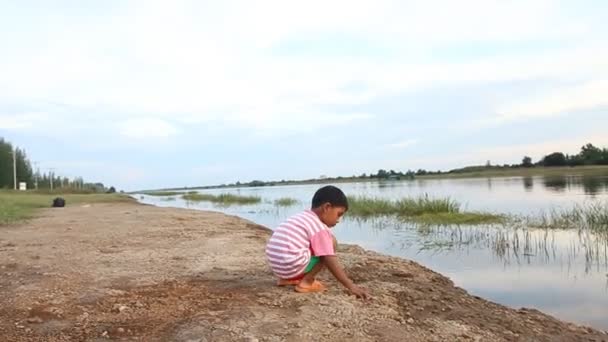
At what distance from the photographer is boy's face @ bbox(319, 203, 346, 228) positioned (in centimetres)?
539

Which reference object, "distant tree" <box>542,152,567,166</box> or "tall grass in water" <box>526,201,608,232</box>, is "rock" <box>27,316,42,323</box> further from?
"distant tree" <box>542,152,567,166</box>

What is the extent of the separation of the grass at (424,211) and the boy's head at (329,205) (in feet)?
43.7

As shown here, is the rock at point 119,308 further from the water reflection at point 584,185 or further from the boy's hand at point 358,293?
the water reflection at point 584,185

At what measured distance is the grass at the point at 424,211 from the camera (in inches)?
718

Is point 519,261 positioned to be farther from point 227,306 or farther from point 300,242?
point 227,306

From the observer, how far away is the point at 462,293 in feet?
21.9

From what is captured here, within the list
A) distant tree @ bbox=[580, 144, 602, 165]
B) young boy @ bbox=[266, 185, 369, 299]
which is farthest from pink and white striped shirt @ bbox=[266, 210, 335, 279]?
distant tree @ bbox=[580, 144, 602, 165]

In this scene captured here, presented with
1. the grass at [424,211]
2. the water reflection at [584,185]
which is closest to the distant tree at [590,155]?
the water reflection at [584,185]

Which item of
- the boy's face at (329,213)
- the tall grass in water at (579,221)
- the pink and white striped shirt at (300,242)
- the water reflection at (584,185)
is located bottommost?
the tall grass in water at (579,221)

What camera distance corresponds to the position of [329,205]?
5.38m

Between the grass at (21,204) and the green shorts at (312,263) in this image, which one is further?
the grass at (21,204)

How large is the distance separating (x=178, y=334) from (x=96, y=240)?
713 cm

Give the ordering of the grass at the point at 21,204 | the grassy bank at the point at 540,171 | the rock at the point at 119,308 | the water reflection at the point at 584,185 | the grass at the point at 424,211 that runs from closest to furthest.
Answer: the rock at the point at 119,308, the grass at the point at 21,204, the grass at the point at 424,211, the water reflection at the point at 584,185, the grassy bank at the point at 540,171

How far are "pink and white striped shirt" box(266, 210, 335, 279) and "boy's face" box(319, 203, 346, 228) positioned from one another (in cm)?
6
